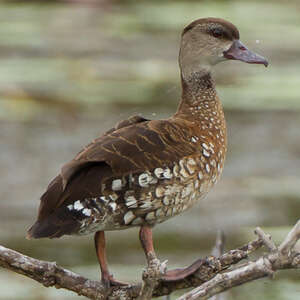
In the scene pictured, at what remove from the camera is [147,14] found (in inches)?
631

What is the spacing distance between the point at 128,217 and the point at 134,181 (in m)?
0.15

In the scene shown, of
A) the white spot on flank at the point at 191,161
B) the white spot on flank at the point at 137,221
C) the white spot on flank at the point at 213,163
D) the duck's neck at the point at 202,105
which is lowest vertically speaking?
the white spot on flank at the point at 137,221

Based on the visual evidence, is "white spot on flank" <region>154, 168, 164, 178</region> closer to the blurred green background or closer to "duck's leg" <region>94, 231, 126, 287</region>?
"duck's leg" <region>94, 231, 126, 287</region>

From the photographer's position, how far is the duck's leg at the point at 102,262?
4770 millimetres

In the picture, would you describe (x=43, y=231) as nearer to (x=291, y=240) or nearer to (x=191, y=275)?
(x=191, y=275)

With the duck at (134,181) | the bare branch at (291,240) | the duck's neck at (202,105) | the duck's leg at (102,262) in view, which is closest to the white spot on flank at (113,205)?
the duck at (134,181)

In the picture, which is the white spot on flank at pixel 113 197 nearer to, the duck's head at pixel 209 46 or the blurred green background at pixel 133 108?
the duck's head at pixel 209 46

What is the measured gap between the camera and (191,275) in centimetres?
460

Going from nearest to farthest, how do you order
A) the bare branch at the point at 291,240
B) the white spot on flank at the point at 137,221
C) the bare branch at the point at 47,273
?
the bare branch at the point at 291,240, the bare branch at the point at 47,273, the white spot on flank at the point at 137,221

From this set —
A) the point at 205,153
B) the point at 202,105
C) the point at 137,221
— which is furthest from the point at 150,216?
the point at 202,105

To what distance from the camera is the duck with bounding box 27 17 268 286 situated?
4527mm

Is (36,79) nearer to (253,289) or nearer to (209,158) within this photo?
(253,289)

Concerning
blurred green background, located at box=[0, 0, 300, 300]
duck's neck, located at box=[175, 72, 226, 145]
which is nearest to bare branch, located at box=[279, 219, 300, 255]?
duck's neck, located at box=[175, 72, 226, 145]

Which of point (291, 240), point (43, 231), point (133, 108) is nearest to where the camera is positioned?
point (291, 240)
